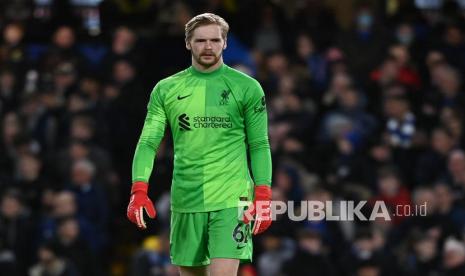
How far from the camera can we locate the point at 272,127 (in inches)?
573

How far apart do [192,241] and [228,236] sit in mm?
270

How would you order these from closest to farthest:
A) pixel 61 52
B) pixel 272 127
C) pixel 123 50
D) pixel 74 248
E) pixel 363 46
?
pixel 74 248 < pixel 272 127 < pixel 123 50 < pixel 61 52 < pixel 363 46

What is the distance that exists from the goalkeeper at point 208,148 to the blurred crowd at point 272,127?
4.68m

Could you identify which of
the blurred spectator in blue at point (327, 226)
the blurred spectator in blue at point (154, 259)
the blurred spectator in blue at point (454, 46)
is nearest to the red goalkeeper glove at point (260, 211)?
the blurred spectator in blue at point (154, 259)

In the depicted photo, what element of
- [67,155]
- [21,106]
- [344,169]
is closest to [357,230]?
[344,169]

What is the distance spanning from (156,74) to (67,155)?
1742 mm

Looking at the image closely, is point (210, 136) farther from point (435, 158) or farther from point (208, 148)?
point (435, 158)

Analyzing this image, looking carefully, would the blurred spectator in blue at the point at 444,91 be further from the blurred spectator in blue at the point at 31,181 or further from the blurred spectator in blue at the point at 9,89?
the blurred spectator in blue at the point at 9,89

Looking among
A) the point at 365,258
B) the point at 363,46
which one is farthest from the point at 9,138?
the point at 363,46

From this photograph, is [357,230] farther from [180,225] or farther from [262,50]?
[180,225]

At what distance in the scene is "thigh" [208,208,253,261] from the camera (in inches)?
330

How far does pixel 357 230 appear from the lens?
44.4 feet

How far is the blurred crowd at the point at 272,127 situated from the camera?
1352cm

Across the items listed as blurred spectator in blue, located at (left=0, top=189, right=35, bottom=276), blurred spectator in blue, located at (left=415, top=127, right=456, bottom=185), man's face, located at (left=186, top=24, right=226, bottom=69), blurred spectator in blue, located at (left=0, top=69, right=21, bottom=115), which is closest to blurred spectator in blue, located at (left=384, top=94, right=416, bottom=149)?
blurred spectator in blue, located at (left=415, top=127, right=456, bottom=185)
